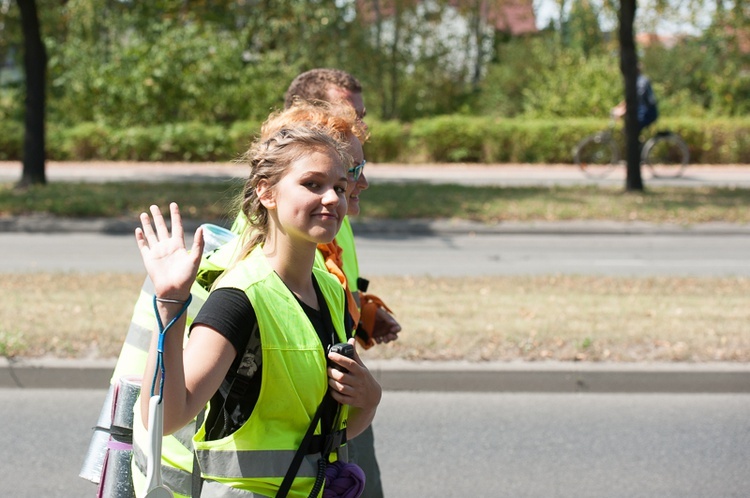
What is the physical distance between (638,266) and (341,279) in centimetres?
912

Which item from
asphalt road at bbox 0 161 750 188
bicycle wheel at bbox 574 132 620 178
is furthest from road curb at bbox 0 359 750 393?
bicycle wheel at bbox 574 132 620 178

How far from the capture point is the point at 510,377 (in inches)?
257

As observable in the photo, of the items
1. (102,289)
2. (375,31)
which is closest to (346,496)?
(102,289)

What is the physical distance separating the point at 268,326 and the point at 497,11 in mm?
26151

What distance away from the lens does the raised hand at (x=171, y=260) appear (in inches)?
81.7

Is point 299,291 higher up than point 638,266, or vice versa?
point 299,291

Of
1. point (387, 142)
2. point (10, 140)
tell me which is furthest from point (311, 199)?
point (10, 140)

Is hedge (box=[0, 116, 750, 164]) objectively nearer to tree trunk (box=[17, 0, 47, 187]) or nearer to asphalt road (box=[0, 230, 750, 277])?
tree trunk (box=[17, 0, 47, 187])

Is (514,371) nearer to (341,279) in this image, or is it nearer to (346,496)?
(341,279)

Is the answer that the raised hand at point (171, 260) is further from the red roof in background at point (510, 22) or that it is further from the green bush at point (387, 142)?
the red roof in background at point (510, 22)

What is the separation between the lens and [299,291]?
8.16 feet

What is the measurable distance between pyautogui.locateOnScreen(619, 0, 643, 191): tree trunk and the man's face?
13988 mm

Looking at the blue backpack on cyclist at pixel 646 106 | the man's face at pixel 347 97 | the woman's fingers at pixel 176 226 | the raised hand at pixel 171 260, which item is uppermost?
the blue backpack on cyclist at pixel 646 106

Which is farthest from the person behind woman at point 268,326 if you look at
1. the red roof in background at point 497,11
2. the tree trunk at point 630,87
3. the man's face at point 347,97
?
the red roof in background at point 497,11
